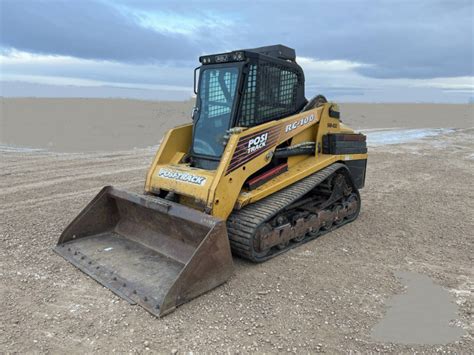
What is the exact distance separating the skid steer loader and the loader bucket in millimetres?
12

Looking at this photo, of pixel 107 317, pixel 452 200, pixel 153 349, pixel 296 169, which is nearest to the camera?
pixel 153 349

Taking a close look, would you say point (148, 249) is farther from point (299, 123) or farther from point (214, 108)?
point (299, 123)

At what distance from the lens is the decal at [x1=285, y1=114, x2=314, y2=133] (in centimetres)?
562

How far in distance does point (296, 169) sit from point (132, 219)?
226 centimetres

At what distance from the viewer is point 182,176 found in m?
5.11

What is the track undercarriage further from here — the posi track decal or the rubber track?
the posi track decal

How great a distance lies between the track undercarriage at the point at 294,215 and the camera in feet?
15.6

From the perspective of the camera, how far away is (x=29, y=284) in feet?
14.2

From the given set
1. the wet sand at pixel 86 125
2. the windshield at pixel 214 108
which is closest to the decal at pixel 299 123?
the windshield at pixel 214 108

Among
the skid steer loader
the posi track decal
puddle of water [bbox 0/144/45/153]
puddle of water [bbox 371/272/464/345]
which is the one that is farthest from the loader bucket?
puddle of water [bbox 0/144/45/153]

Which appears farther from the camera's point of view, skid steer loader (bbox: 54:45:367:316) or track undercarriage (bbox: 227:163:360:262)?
track undercarriage (bbox: 227:163:360:262)

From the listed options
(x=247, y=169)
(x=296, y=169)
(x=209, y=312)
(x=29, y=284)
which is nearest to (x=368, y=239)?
(x=296, y=169)

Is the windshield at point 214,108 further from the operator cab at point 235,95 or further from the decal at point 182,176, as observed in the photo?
the decal at point 182,176

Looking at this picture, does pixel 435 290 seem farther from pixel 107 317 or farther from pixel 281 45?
pixel 281 45
